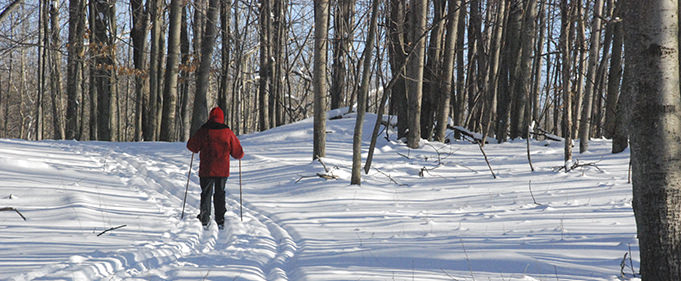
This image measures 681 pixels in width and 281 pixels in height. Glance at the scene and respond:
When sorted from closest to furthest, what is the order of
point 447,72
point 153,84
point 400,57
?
point 400,57 < point 447,72 < point 153,84

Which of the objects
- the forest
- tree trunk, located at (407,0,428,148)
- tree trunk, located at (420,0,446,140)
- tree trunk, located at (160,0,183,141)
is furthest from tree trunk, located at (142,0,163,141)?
tree trunk, located at (407,0,428,148)

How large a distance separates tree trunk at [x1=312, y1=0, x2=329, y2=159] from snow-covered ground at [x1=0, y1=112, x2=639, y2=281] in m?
0.72

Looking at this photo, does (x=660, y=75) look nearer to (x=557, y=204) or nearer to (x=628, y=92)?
(x=628, y=92)

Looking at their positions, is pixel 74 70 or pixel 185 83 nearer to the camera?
pixel 185 83

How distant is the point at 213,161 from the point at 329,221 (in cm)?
192

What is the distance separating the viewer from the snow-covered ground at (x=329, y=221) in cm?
482

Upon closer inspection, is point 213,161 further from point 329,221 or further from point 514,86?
point 514,86

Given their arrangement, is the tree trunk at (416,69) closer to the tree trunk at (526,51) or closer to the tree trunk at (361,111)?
the tree trunk at (361,111)

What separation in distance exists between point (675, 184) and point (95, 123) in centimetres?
2531

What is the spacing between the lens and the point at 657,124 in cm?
351

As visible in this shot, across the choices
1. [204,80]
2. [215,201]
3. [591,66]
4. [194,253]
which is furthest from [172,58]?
[194,253]

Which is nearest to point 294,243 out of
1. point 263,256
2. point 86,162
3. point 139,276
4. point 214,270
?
point 263,256

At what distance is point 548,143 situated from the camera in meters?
15.8

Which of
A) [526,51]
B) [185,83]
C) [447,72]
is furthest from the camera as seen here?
[185,83]
